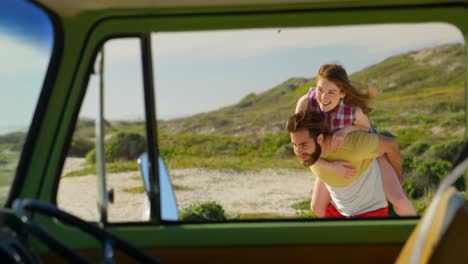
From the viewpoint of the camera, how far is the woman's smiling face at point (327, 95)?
14.0ft

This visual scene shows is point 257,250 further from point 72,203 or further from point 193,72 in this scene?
point 193,72

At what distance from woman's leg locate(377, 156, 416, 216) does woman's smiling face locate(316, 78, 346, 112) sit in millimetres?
363

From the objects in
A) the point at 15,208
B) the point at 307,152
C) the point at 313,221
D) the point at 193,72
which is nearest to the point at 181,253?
the point at 313,221

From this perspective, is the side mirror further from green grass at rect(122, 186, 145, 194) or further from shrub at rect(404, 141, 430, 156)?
shrub at rect(404, 141, 430, 156)

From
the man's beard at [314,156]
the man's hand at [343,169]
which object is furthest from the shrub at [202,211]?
the man's hand at [343,169]

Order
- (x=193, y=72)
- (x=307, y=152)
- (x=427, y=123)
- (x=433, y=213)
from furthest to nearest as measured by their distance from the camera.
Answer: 1. (x=427, y=123)
2. (x=193, y=72)
3. (x=307, y=152)
4. (x=433, y=213)

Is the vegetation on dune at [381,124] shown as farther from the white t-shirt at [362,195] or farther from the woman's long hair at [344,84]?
the white t-shirt at [362,195]

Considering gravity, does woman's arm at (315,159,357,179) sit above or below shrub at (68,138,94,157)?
below

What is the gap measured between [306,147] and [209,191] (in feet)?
9.28

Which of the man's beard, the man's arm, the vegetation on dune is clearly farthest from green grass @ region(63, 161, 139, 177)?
the vegetation on dune

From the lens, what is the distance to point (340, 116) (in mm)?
4109

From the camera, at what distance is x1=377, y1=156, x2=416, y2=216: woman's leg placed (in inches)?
150

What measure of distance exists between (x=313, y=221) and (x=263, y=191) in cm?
527

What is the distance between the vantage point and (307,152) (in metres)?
4.17
